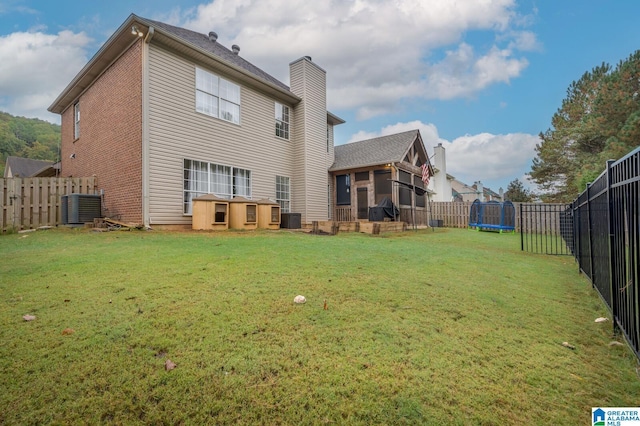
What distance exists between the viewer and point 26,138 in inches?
1716

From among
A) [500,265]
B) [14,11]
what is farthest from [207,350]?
[14,11]

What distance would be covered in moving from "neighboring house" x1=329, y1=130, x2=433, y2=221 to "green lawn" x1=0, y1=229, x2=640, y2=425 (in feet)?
37.9

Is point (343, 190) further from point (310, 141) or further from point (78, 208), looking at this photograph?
point (78, 208)

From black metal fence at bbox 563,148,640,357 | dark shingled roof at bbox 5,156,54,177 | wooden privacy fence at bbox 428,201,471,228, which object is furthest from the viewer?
dark shingled roof at bbox 5,156,54,177

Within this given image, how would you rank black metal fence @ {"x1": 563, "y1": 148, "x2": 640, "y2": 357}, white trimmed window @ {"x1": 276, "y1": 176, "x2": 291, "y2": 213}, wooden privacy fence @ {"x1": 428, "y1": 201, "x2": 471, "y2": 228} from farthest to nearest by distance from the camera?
1. wooden privacy fence @ {"x1": 428, "y1": 201, "x2": 471, "y2": 228}
2. white trimmed window @ {"x1": 276, "y1": 176, "x2": 291, "y2": 213}
3. black metal fence @ {"x1": 563, "y1": 148, "x2": 640, "y2": 357}

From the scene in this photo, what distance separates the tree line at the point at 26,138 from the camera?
39.6m

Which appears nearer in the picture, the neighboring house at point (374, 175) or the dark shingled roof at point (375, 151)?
the neighboring house at point (374, 175)

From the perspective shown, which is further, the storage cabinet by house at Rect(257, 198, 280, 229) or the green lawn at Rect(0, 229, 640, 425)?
the storage cabinet by house at Rect(257, 198, 280, 229)

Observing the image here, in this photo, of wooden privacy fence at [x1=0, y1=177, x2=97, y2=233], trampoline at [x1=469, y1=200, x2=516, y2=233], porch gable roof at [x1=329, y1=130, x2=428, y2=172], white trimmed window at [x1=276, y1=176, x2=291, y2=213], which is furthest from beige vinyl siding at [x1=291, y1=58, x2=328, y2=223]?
trampoline at [x1=469, y1=200, x2=516, y2=233]

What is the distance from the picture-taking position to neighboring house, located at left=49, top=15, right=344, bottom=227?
896 centimetres

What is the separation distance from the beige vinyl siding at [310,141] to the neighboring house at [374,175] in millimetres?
1475

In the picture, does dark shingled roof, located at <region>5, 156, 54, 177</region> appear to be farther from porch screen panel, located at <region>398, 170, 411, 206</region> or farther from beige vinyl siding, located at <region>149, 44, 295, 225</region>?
porch screen panel, located at <region>398, 170, 411, 206</region>

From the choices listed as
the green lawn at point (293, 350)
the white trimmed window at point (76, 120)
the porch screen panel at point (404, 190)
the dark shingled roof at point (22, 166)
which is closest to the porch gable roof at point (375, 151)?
the porch screen panel at point (404, 190)

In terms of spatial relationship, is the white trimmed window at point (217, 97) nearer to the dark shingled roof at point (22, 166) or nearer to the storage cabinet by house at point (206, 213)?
the storage cabinet by house at point (206, 213)
